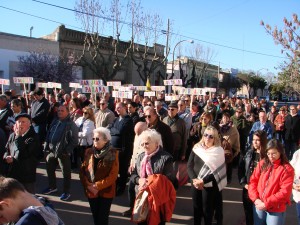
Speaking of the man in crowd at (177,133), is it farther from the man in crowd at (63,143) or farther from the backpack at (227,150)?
the man in crowd at (63,143)

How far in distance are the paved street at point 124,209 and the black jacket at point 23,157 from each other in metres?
0.98

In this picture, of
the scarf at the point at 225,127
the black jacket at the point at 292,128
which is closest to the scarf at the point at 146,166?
the scarf at the point at 225,127

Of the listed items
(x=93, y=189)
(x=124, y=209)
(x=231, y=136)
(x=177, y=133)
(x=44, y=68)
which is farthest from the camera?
(x=44, y=68)

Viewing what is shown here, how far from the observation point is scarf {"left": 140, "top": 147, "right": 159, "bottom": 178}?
4.23 metres

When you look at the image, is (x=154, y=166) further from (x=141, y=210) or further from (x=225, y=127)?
(x=225, y=127)

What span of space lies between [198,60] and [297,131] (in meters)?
33.5

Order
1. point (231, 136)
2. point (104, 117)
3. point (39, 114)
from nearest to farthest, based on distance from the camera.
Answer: point (231, 136), point (104, 117), point (39, 114)

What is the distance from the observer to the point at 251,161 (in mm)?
4785

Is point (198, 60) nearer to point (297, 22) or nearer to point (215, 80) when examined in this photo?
point (215, 80)

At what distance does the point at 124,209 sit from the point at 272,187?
2.88 m

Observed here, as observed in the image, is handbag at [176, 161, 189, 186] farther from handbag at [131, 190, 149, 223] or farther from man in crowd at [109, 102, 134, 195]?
handbag at [131, 190, 149, 223]

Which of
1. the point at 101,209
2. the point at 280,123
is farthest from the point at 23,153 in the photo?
the point at 280,123

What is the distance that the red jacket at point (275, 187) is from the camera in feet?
12.6

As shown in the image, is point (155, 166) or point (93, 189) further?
point (93, 189)
